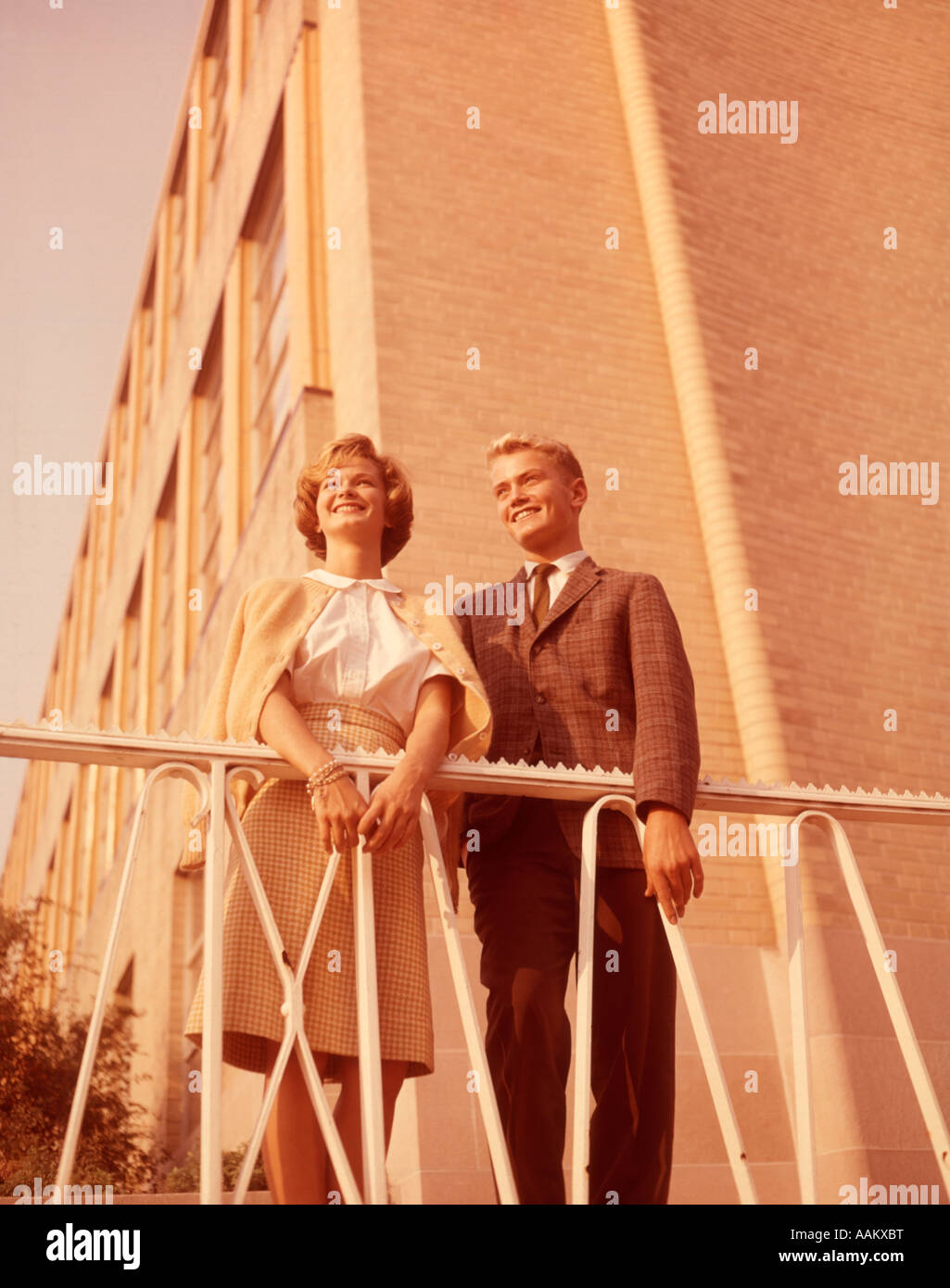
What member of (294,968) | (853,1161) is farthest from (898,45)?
(294,968)

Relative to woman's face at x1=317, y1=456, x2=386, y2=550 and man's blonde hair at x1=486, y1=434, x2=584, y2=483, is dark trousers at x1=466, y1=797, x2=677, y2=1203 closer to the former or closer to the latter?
woman's face at x1=317, y1=456, x2=386, y2=550

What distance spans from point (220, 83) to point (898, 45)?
784 cm

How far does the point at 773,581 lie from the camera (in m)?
8.74

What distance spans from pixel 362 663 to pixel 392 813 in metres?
0.54

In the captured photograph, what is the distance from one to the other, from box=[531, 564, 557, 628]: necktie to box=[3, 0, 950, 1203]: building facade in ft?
12.2

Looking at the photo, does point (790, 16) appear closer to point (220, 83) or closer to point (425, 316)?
point (425, 316)

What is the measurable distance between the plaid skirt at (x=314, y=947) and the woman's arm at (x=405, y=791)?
0.35 feet

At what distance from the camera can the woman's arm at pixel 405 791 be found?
108 inches

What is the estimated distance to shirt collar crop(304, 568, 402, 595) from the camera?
3326mm
